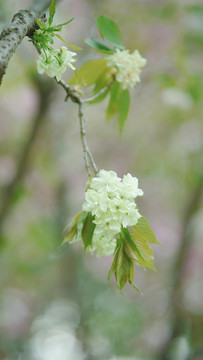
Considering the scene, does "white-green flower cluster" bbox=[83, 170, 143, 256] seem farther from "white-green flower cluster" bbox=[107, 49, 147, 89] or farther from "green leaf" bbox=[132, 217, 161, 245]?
"white-green flower cluster" bbox=[107, 49, 147, 89]

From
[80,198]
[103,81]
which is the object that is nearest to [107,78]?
[103,81]

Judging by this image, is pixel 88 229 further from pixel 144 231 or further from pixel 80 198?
pixel 80 198

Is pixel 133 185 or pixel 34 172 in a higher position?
pixel 34 172

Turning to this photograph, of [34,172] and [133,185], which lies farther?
[34,172]

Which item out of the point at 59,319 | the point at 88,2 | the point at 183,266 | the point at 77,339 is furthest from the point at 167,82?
the point at 59,319

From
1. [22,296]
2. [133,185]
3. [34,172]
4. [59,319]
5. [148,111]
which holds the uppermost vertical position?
[148,111]

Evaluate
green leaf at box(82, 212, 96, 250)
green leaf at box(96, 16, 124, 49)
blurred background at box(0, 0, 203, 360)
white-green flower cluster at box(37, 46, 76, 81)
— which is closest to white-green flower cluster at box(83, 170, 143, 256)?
green leaf at box(82, 212, 96, 250)

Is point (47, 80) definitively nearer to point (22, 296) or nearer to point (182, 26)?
point (182, 26)
